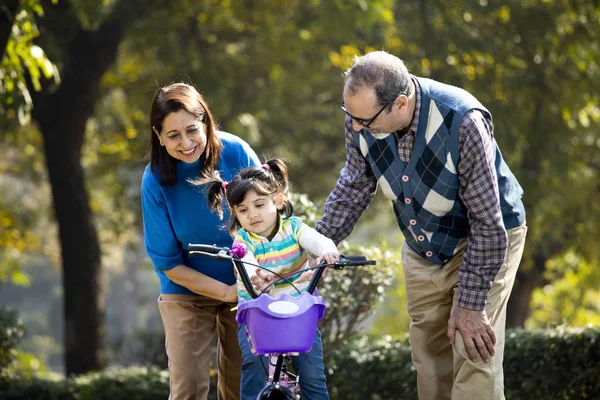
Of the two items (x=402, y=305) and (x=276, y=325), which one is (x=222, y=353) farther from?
(x=402, y=305)

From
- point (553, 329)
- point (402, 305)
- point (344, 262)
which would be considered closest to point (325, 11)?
point (553, 329)

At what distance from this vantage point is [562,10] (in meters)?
12.1

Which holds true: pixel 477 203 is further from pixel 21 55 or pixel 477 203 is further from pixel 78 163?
pixel 78 163

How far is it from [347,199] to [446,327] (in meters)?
0.81

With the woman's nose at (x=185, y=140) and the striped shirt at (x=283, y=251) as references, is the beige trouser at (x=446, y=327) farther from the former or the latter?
the woman's nose at (x=185, y=140)

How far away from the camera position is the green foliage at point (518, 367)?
20.2 feet

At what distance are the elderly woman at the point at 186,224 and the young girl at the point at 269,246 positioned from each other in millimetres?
513

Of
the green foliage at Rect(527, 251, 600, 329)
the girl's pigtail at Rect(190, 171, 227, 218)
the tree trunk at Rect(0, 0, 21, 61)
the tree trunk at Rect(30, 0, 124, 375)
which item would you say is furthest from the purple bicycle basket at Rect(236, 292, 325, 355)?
the green foliage at Rect(527, 251, 600, 329)

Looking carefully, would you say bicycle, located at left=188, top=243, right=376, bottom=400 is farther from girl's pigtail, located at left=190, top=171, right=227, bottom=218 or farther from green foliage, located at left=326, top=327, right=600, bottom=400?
green foliage, located at left=326, top=327, right=600, bottom=400

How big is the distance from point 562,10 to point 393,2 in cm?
227

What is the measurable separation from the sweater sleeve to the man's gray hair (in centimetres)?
125

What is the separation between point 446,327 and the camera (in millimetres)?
4746

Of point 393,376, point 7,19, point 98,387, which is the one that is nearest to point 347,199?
point 393,376

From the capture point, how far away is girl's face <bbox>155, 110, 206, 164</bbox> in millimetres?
4691
